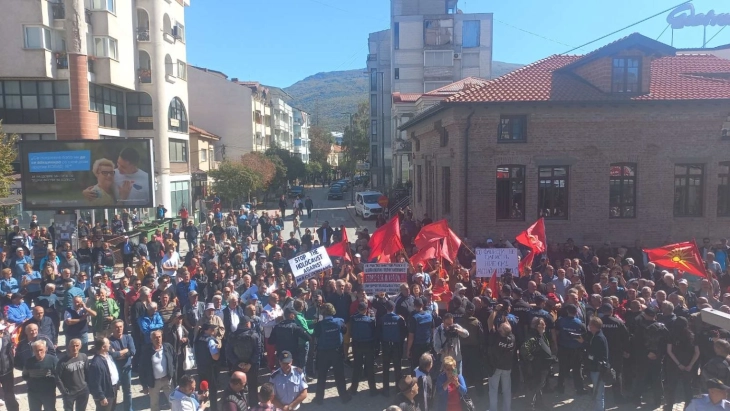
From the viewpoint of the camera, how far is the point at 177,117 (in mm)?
36188

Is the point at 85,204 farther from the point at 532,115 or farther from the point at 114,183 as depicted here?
the point at 532,115

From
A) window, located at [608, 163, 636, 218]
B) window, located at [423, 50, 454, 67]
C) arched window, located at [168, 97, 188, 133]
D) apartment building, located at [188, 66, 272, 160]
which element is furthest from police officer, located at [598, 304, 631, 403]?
window, located at [423, 50, 454, 67]

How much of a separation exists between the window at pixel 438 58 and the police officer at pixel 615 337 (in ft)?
164

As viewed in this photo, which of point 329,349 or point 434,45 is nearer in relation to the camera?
point 329,349

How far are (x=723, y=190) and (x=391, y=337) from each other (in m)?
16.3

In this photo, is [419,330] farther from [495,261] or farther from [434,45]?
[434,45]

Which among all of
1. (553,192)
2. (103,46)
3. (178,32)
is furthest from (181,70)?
(553,192)

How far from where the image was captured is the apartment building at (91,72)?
28.3 m

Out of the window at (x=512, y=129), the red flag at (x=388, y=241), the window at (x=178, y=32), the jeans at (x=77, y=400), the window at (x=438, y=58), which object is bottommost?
the jeans at (x=77, y=400)

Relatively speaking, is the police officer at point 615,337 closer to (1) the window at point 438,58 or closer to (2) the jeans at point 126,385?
(2) the jeans at point 126,385

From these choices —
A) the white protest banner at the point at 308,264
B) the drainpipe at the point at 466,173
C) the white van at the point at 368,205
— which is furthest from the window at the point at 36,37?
the white protest banner at the point at 308,264

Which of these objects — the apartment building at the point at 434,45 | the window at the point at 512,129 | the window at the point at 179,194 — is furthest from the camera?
the apartment building at the point at 434,45

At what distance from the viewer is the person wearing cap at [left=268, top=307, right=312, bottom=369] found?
836 cm

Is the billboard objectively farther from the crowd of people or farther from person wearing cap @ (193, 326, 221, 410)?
person wearing cap @ (193, 326, 221, 410)
